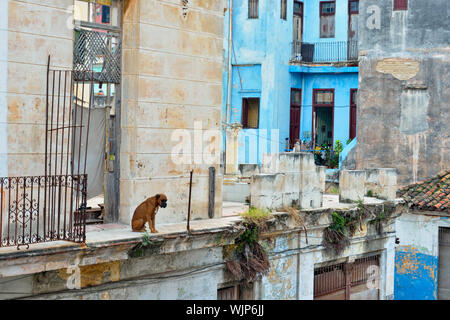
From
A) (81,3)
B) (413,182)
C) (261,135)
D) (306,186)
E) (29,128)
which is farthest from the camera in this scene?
(261,135)

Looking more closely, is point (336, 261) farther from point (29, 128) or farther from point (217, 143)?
point (29, 128)

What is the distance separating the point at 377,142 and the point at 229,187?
21.7 feet

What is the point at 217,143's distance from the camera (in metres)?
12.8

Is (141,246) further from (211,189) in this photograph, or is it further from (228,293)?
(228,293)

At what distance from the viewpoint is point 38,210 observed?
9812 mm

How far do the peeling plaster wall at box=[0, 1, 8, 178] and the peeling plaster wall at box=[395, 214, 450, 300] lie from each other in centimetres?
1350

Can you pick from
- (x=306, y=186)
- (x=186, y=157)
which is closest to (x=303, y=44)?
(x=306, y=186)

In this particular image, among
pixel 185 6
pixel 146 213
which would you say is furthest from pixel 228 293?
pixel 185 6

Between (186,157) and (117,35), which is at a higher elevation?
(117,35)

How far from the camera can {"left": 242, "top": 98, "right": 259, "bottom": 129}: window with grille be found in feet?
83.1

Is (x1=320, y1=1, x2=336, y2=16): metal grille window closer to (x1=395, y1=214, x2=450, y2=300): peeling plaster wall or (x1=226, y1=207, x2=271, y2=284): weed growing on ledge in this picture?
(x1=395, y1=214, x2=450, y2=300): peeling plaster wall

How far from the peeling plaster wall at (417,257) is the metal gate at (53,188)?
12.1 m

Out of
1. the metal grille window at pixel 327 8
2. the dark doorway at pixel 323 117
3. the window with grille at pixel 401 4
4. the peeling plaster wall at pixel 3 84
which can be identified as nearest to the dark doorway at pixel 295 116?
the dark doorway at pixel 323 117
